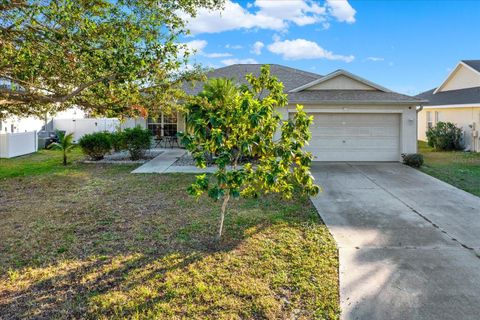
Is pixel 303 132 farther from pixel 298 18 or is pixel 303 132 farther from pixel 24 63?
pixel 298 18

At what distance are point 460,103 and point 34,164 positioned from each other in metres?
21.7

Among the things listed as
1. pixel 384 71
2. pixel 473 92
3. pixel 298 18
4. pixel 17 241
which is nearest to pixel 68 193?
pixel 17 241

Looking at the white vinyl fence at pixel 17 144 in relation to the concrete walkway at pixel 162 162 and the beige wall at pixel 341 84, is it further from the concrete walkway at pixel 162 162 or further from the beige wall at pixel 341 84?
the beige wall at pixel 341 84

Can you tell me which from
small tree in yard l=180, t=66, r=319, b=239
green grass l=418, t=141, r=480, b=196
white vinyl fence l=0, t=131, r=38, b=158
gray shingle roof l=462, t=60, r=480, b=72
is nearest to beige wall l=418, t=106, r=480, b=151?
green grass l=418, t=141, r=480, b=196

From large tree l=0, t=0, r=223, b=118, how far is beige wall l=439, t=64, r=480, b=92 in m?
19.8

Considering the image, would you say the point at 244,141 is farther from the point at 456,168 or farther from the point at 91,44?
the point at 456,168

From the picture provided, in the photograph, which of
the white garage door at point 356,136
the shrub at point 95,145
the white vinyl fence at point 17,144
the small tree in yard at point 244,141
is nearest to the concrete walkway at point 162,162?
the shrub at point 95,145

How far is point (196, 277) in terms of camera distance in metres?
4.82

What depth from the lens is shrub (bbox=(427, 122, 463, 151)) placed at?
19344 millimetres

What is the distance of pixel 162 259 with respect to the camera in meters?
5.41

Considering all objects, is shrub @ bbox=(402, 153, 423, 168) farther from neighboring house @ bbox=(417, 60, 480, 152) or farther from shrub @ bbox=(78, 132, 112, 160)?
shrub @ bbox=(78, 132, 112, 160)

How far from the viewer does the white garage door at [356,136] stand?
15391mm

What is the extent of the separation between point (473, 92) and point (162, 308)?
2261 cm

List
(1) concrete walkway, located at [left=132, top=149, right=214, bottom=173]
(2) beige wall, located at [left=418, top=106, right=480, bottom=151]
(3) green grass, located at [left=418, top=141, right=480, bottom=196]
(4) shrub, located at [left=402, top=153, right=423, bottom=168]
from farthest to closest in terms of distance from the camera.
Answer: (2) beige wall, located at [left=418, top=106, right=480, bottom=151]
(4) shrub, located at [left=402, top=153, right=423, bottom=168]
(1) concrete walkway, located at [left=132, top=149, right=214, bottom=173]
(3) green grass, located at [left=418, top=141, right=480, bottom=196]
